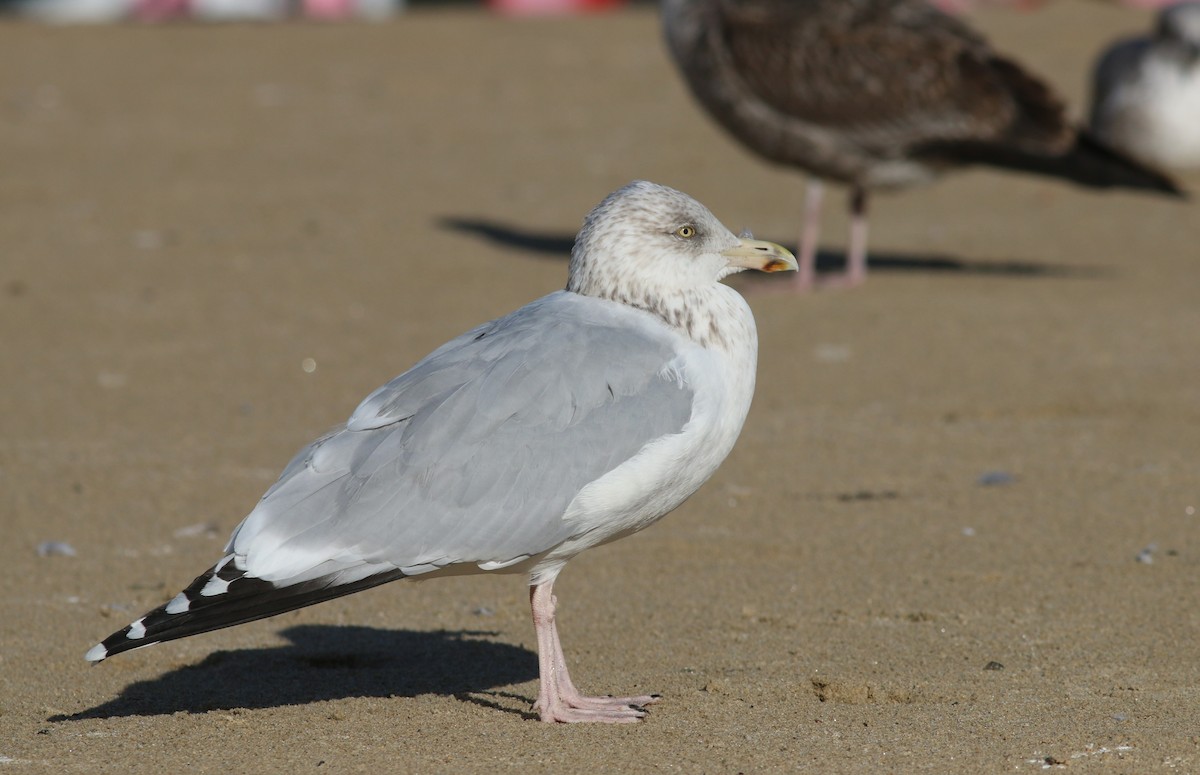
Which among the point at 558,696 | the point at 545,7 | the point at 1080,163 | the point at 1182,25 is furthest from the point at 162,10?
the point at 558,696

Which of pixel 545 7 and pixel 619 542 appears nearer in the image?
pixel 619 542

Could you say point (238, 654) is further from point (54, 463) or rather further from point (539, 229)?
point (539, 229)

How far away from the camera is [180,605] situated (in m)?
3.89

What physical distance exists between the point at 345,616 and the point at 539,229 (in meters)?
6.93

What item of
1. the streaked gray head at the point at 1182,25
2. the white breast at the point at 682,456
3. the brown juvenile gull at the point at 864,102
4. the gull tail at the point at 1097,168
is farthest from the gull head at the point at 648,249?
the streaked gray head at the point at 1182,25

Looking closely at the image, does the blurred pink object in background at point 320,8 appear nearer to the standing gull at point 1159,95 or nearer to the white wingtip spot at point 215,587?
the standing gull at point 1159,95

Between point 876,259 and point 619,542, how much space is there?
557 centimetres

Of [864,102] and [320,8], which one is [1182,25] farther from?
[320,8]

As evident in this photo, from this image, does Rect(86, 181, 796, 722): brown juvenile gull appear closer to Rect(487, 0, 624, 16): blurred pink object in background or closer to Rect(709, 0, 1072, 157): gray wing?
Rect(709, 0, 1072, 157): gray wing

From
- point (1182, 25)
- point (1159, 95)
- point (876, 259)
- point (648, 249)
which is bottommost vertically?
point (876, 259)

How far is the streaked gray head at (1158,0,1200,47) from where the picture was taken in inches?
506

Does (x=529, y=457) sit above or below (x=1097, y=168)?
above

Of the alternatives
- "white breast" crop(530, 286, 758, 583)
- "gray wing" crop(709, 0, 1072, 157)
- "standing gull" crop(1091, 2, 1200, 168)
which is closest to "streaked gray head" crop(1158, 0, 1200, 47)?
"standing gull" crop(1091, 2, 1200, 168)

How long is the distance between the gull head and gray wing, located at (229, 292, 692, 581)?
14 centimetres
